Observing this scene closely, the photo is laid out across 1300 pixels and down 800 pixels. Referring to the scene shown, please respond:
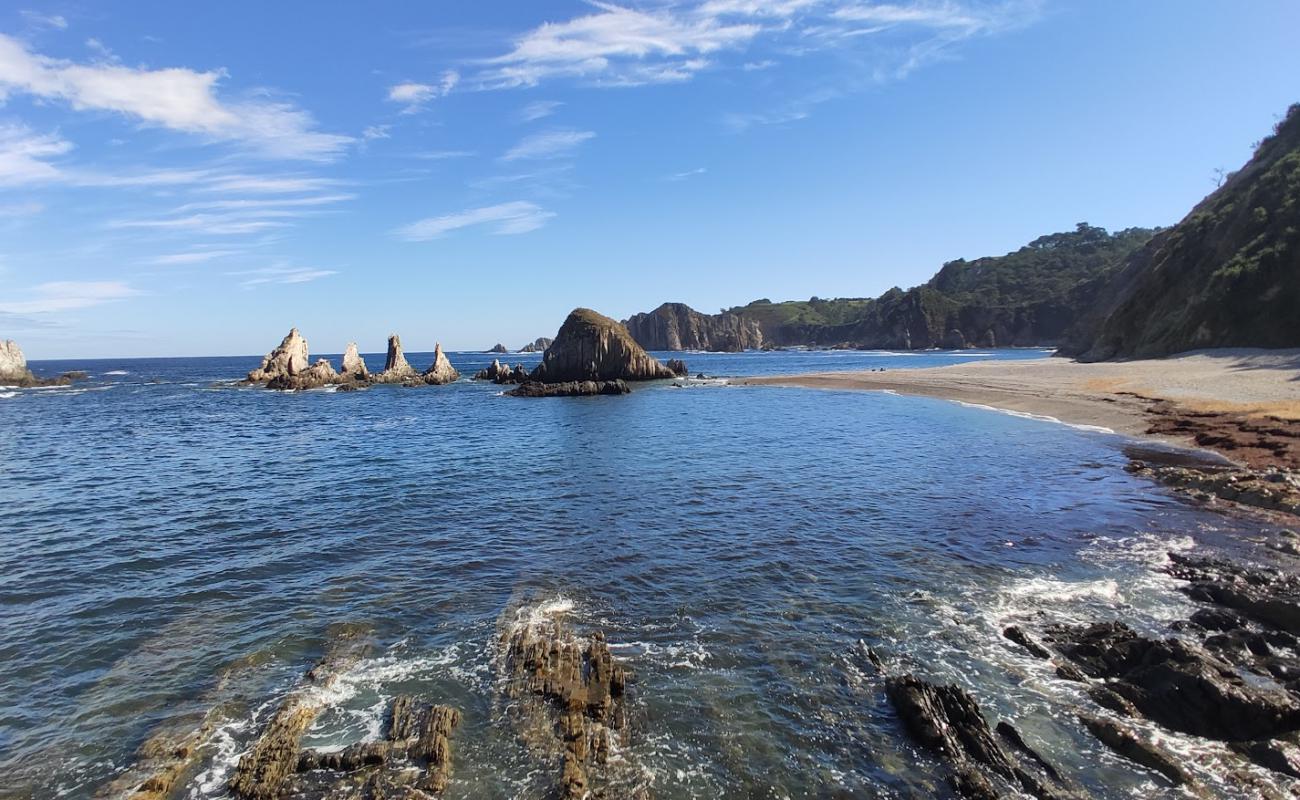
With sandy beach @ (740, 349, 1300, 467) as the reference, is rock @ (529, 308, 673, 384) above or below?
above

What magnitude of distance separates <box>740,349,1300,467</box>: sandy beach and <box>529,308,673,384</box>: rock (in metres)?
37.5

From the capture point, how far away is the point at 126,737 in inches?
393

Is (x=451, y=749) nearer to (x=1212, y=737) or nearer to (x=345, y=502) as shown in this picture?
(x=1212, y=737)

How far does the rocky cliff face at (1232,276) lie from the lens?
166 feet

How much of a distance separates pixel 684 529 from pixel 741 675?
9.04 metres

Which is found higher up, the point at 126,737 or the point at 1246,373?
the point at 1246,373

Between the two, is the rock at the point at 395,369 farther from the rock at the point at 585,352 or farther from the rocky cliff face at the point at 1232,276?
the rocky cliff face at the point at 1232,276

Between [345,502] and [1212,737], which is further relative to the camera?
[345,502]

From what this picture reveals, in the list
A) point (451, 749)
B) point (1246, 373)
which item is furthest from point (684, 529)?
point (1246, 373)

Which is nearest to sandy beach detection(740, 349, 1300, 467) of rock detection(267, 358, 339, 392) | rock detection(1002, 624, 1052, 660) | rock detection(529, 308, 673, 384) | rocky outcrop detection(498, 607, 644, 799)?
rock detection(1002, 624, 1052, 660)

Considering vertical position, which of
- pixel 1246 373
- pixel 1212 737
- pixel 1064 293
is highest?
pixel 1064 293

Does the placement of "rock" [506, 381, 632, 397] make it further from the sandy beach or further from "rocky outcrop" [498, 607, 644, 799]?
"rocky outcrop" [498, 607, 644, 799]

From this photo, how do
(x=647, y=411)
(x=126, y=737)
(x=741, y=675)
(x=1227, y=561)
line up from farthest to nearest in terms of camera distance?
(x=647, y=411), (x=1227, y=561), (x=741, y=675), (x=126, y=737)

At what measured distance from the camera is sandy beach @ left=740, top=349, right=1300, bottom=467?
1136 inches
